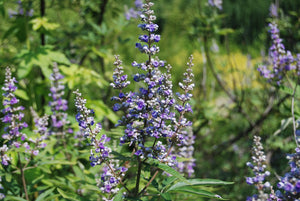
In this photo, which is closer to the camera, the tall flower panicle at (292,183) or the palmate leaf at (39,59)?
the tall flower panicle at (292,183)

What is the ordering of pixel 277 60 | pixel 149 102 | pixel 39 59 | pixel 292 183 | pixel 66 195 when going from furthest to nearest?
1. pixel 39 59
2. pixel 277 60
3. pixel 66 195
4. pixel 149 102
5. pixel 292 183

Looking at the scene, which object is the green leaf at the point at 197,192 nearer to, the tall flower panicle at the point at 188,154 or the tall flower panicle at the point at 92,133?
the tall flower panicle at the point at 92,133

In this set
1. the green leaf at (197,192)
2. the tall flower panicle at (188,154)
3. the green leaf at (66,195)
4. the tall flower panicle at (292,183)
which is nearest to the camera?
the tall flower panicle at (292,183)

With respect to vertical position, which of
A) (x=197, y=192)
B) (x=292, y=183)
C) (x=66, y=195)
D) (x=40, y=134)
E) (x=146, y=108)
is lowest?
(x=66, y=195)

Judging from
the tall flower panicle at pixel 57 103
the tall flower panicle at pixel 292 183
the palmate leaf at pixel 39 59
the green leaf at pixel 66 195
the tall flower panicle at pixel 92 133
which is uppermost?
the palmate leaf at pixel 39 59

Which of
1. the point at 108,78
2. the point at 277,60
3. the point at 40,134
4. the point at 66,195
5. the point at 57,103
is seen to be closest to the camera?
the point at 66,195

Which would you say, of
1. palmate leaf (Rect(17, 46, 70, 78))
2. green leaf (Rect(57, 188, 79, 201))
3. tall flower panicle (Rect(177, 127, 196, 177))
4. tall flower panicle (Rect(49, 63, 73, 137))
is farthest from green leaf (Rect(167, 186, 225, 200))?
palmate leaf (Rect(17, 46, 70, 78))

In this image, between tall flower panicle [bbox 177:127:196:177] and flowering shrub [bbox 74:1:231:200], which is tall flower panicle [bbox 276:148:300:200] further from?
tall flower panicle [bbox 177:127:196:177]

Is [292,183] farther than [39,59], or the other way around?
[39,59]

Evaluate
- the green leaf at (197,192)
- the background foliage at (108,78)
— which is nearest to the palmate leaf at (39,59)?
the background foliage at (108,78)

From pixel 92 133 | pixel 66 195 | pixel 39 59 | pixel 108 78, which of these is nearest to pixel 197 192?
pixel 92 133

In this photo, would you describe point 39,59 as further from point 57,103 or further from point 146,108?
point 146,108

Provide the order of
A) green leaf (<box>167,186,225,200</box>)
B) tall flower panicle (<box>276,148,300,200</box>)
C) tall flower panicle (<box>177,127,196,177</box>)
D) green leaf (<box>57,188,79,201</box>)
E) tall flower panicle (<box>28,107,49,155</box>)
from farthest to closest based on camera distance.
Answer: tall flower panicle (<box>177,127,196,177</box>)
tall flower panicle (<box>28,107,49,155</box>)
green leaf (<box>57,188,79,201</box>)
green leaf (<box>167,186,225,200</box>)
tall flower panicle (<box>276,148,300,200</box>)

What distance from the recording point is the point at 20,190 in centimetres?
284
